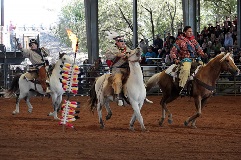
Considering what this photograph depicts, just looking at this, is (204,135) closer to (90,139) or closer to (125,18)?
(90,139)

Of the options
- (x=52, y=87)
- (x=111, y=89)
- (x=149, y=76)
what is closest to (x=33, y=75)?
(x=52, y=87)

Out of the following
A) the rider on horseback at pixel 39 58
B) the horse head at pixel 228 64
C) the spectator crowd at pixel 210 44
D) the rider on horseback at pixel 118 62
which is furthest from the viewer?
the spectator crowd at pixel 210 44

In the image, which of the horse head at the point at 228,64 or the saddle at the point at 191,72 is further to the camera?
the saddle at the point at 191,72

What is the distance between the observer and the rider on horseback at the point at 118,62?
14.1m

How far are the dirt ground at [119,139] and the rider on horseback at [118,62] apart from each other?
36.1 inches

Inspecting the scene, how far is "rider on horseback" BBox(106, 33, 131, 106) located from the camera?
Result: 14070mm

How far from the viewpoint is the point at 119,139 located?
12469mm

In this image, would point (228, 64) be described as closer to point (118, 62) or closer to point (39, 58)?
point (118, 62)

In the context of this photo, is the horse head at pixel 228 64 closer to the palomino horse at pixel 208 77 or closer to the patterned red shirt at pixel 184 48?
the palomino horse at pixel 208 77

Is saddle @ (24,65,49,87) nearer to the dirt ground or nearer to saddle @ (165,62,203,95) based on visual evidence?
the dirt ground

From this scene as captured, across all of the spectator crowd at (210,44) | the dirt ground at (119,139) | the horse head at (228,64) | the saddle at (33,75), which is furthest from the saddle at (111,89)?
the spectator crowd at (210,44)

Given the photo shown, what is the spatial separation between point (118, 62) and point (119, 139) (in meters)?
2.35

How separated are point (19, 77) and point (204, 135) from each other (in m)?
7.98

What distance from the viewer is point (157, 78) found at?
1627cm
